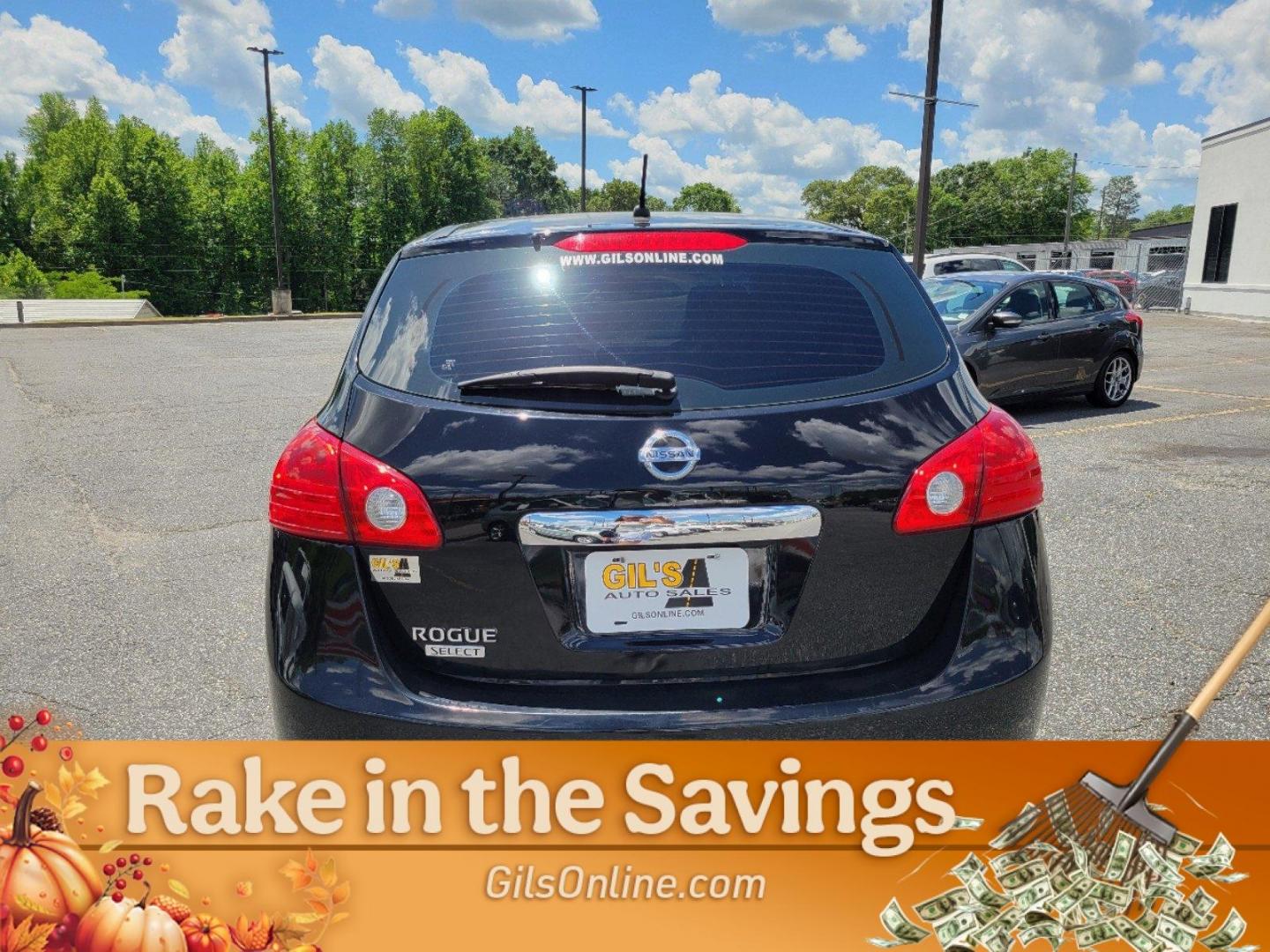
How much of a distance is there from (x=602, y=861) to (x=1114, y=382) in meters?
11.3

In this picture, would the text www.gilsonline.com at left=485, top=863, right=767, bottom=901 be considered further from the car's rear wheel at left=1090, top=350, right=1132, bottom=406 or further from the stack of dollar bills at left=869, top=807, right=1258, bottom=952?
the car's rear wheel at left=1090, top=350, right=1132, bottom=406

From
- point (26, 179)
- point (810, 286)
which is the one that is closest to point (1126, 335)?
point (810, 286)

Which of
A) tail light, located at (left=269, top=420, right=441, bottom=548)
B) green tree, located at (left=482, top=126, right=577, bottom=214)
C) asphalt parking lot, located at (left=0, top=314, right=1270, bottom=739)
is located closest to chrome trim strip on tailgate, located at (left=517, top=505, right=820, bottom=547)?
tail light, located at (left=269, top=420, right=441, bottom=548)

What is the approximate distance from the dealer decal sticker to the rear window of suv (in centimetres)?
36

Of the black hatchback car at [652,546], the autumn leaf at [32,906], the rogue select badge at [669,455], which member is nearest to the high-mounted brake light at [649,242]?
the black hatchback car at [652,546]

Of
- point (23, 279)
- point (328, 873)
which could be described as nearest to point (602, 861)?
point (328, 873)

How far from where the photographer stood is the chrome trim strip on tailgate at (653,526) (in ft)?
6.34

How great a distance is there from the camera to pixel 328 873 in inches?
76.8

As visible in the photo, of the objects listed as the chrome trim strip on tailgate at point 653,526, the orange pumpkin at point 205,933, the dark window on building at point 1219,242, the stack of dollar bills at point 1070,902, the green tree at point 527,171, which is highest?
the green tree at point 527,171

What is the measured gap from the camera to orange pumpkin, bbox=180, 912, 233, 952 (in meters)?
1.93

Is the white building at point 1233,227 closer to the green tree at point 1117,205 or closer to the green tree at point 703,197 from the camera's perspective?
the green tree at point 703,197

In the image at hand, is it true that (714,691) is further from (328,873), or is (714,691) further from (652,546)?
(328,873)

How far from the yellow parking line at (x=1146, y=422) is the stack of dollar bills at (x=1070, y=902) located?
25.1ft

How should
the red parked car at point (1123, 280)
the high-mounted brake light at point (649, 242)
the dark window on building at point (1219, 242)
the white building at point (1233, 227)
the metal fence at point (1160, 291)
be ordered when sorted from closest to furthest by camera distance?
1. the high-mounted brake light at point (649, 242)
2. the white building at point (1233, 227)
3. the dark window on building at point (1219, 242)
4. the red parked car at point (1123, 280)
5. the metal fence at point (1160, 291)
